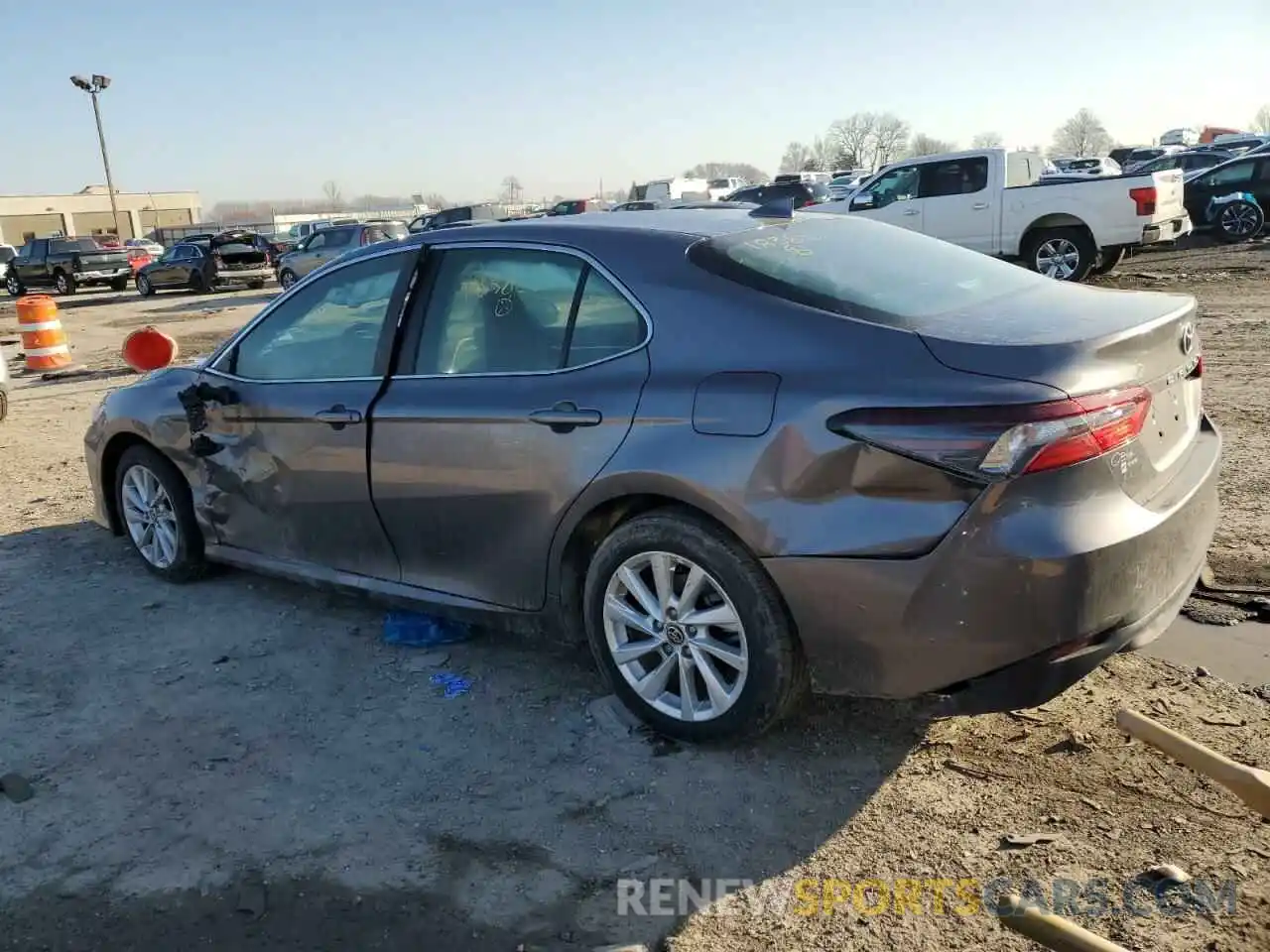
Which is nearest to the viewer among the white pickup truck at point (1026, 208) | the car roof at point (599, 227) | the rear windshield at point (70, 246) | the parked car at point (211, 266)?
the car roof at point (599, 227)

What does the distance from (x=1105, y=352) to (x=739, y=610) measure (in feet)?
4.09

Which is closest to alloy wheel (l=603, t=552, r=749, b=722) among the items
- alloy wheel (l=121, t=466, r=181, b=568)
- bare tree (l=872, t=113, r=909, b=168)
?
alloy wheel (l=121, t=466, r=181, b=568)

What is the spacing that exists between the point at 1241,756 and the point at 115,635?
14.4 ft

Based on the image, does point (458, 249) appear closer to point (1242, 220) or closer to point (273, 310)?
point (273, 310)

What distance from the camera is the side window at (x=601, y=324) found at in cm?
343

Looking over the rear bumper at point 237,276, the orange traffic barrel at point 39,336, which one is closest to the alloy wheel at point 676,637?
the orange traffic barrel at point 39,336

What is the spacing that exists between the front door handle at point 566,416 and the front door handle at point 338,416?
921 millimetres

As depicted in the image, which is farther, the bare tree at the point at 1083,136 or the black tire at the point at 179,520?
the bare tree at the point at 1083,136

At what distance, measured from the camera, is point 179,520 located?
5094 mm

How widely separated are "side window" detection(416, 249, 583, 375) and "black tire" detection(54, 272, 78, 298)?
1219 inches

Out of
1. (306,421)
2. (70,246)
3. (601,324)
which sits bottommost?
(306,421)

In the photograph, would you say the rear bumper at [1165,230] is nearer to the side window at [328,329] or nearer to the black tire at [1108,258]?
the black tire at [1108,258]

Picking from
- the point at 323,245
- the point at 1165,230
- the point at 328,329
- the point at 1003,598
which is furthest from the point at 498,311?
the point at 323,245

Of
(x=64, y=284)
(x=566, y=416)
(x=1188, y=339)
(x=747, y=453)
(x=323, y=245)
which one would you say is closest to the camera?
(x=747, y=453)
